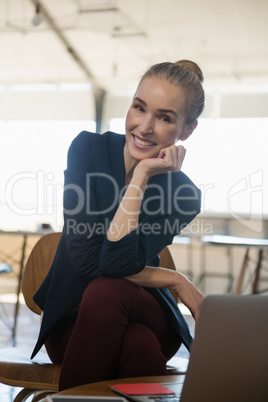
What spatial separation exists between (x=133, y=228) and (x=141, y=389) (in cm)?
43

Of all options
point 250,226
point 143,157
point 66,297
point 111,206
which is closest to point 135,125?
point 143,157

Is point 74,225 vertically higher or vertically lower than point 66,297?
higher

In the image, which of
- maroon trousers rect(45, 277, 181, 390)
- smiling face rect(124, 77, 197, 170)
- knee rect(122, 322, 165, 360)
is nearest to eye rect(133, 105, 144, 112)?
smiling face rect(124, 77, 197, 170)

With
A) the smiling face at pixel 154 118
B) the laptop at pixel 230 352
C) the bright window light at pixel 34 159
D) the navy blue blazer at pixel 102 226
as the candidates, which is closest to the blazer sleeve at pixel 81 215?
the navy blue blazer at pixel 102 226

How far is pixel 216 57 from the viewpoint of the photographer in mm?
7812

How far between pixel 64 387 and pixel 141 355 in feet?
0.54

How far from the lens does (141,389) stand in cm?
87

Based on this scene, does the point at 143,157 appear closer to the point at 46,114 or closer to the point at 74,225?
the point at 74,225

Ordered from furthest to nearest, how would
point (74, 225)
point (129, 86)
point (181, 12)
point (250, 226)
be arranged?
point (129, 86) < point (250, 226) < point (181, 12) < point (74, 225)

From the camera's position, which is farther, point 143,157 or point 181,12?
point 181,12

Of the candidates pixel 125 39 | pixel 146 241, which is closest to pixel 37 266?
pixel 146 241

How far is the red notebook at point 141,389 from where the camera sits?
85cm

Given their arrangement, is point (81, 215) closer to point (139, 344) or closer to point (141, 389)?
point (139, 344)

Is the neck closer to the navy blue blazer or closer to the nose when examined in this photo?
the navy blue blazer
